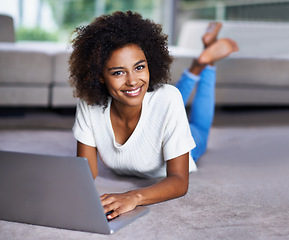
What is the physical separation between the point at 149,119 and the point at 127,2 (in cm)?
393

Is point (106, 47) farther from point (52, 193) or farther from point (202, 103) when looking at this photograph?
point (202, 103)

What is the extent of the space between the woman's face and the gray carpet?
346 mm

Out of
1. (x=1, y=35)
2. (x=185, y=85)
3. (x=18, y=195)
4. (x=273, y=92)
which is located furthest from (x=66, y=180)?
(x=1, y=35)

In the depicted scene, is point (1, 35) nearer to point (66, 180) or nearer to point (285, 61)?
point (285, 61)

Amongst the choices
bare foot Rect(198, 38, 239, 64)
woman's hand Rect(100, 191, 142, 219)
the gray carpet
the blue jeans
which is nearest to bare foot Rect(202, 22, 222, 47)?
bare foot Rect(198, 38, 239, 64)

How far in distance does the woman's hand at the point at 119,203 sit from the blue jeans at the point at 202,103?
815 mm

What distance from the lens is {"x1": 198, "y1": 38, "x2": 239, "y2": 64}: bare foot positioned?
2366 millimetres

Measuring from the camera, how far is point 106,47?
145 cm

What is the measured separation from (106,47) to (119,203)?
1.60 ft

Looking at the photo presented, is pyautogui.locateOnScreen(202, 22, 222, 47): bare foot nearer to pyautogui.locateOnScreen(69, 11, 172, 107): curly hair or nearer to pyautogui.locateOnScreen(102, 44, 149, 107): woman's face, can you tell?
pyautogui.locateOnScreen(69, 11, 172, 107): curly hair

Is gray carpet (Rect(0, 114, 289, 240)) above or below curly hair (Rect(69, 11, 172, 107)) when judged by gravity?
below

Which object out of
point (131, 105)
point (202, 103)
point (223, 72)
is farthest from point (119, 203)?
point (223, 72)

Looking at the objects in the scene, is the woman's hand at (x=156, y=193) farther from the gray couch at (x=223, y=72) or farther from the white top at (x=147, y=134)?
the gray couch at (x=223, y=72)

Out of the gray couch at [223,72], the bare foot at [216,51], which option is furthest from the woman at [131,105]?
the gray couch at [223,72]
